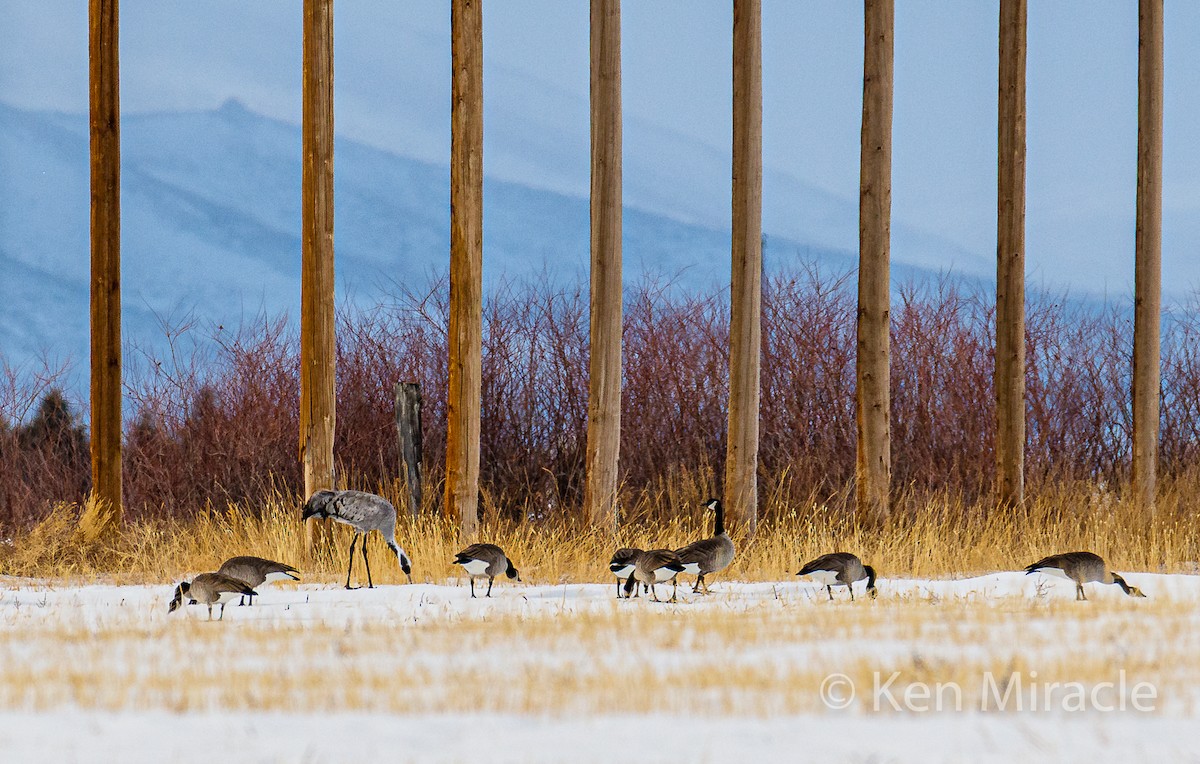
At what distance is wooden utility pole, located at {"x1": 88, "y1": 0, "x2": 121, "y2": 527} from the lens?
12383mm

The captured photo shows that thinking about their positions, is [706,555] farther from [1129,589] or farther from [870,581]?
[1129,589]

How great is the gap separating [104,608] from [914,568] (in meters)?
6.88

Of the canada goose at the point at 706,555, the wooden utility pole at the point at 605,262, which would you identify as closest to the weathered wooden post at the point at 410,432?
the wooden utility pole at the point at 605,262

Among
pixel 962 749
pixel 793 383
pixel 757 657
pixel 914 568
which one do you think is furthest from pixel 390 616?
pixel 793 383

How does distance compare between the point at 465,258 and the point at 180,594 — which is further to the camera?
the point at 465,258

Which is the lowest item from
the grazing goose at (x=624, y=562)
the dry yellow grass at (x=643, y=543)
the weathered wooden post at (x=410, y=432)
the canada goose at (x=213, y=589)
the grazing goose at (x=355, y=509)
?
the dry yellow grass at (x=643, y=543)

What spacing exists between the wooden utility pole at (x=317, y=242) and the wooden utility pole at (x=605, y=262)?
2.60 meters

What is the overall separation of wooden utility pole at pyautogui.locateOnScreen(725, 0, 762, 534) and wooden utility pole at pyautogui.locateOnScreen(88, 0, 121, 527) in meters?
6.49

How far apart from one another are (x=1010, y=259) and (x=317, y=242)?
7851 millimetres

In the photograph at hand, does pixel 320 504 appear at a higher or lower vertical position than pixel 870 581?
higher

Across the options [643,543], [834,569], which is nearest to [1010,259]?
[643,543]

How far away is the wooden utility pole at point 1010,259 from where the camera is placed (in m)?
13.6

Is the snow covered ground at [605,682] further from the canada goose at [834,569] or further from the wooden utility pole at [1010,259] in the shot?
the wooden utility pole at [1010,259]

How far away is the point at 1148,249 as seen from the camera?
14523 millimetres
